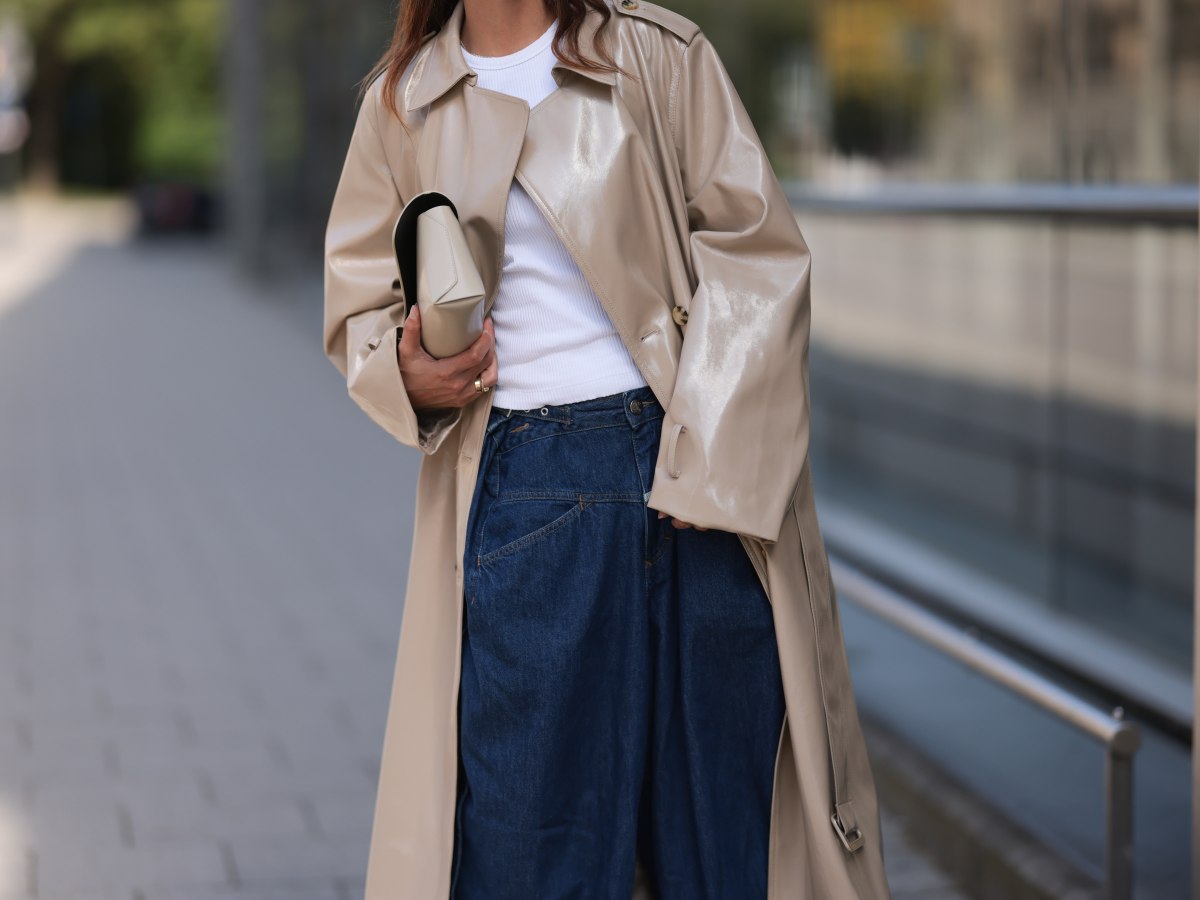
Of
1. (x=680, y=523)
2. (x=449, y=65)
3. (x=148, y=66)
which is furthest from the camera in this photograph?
(x=148, y=66)

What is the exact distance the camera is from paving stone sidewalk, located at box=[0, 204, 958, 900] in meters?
3.78

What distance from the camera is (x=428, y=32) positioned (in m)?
2.39

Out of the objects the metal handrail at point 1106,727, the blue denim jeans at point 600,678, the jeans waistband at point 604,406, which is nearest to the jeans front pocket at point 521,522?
the blue denim jeans at point 600,678

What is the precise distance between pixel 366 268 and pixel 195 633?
11.8 ft

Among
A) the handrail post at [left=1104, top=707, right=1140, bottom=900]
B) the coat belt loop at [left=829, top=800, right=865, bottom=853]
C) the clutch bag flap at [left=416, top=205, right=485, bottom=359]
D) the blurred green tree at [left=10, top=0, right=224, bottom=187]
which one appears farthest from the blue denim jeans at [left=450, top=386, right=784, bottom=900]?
the blurred green tree at [left=10, top=0, right=224, bottom=187]

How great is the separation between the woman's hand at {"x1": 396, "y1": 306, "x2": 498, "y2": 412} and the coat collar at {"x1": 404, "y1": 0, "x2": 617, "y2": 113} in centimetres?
32

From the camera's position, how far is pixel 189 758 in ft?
14.4

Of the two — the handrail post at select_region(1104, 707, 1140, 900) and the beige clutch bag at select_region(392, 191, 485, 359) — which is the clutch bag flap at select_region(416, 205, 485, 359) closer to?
the beige clutch bag at select_region(392, 191, 485, 359)

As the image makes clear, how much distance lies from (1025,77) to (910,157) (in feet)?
3.95

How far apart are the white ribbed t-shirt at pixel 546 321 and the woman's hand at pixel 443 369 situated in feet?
0.16

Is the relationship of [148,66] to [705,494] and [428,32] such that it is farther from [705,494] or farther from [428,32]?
[705,494]

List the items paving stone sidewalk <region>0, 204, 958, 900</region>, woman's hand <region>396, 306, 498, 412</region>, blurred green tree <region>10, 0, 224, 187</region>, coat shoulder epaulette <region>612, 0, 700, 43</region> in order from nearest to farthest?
woman's hand <region>396, 306, 498, 412</region>
coat shoulder epaulette <region>612, 0, 700, 43</region>
paving stone sidewalk <region>0, 204, 958, 900</region>
blurred green tree <region>10, 0, 224, 187</region>

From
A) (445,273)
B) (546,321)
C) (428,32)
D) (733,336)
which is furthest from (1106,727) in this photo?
(428,32)

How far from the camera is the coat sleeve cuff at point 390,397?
2209 millimetres
